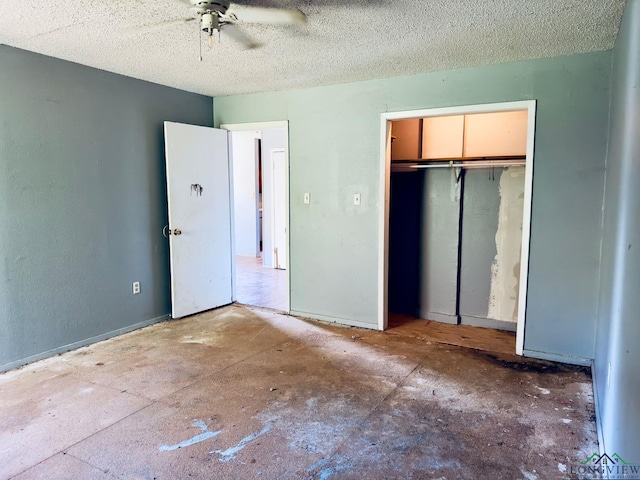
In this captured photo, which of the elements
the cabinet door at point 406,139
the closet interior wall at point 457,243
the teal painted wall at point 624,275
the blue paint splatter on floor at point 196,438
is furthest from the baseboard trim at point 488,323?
the blue paint splatter on floor at point 196,438

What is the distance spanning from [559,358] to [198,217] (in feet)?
11.6

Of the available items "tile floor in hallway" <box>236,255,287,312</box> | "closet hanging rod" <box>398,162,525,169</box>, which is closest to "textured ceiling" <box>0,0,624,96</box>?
"closet hanging rod" <box>398,162,525,169</box>

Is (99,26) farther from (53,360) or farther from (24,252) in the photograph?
(53,360)

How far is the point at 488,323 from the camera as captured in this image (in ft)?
13.9

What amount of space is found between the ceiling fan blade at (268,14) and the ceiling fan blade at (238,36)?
0.28 meters

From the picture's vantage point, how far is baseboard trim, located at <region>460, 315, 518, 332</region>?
4.12 metres

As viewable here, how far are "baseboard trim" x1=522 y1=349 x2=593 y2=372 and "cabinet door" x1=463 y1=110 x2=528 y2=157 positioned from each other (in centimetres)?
177

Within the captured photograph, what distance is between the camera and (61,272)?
348cm

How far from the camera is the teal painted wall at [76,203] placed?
10.4 feet

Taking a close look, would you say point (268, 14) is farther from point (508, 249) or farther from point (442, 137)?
point (508, 249)

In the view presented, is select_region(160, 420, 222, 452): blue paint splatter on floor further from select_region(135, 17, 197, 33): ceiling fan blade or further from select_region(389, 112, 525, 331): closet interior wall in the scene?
select_region(389, 112, 525, 331): closet interior wall

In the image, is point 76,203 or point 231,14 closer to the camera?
point 231,14

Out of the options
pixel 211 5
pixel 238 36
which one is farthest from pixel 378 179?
pixel 211 5

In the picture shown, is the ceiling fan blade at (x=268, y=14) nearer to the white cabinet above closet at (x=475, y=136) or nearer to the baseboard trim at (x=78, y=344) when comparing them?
the white cabinet above closet at (x=475, y=136)
